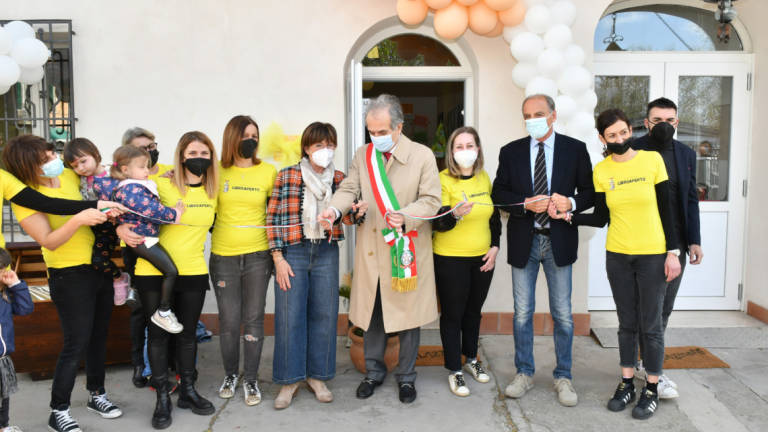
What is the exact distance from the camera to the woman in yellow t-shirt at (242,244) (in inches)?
133

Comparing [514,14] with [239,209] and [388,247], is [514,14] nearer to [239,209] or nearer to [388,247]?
[388,247]

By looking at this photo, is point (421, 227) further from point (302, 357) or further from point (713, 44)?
point (713, 44)

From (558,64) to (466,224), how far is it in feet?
4.46

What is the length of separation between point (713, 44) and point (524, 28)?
7.53ft

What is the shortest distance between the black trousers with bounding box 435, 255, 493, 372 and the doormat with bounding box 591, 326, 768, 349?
4.94ft

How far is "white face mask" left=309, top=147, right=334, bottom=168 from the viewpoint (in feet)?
11.0

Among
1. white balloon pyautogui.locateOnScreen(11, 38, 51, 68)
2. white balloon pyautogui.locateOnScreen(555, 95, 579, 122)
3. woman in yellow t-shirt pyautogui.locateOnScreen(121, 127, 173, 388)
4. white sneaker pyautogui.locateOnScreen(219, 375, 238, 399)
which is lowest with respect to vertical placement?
white sneaker pyautogui.locateOnScreen(219, 375, 238, 399)

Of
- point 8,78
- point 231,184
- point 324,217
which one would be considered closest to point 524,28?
point 324,217

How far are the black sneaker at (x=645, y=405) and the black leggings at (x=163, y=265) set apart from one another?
271 cm

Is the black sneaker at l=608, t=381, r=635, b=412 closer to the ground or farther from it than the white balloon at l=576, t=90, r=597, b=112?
closer to the ground

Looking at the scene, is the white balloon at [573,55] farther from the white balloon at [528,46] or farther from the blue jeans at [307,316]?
the blue jeans at [307,316]

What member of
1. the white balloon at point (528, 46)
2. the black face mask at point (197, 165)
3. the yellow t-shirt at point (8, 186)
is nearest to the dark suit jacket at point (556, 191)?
the white balloon at point (528, 46)

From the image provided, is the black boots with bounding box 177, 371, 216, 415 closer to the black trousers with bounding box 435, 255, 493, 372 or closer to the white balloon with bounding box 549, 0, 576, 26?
the black trousers with bounding box 435, 255, 493, 372

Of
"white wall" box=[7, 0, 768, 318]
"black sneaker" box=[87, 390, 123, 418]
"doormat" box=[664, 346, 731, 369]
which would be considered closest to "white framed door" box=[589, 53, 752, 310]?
"white wall" box=[7, 0, 768, 318]
